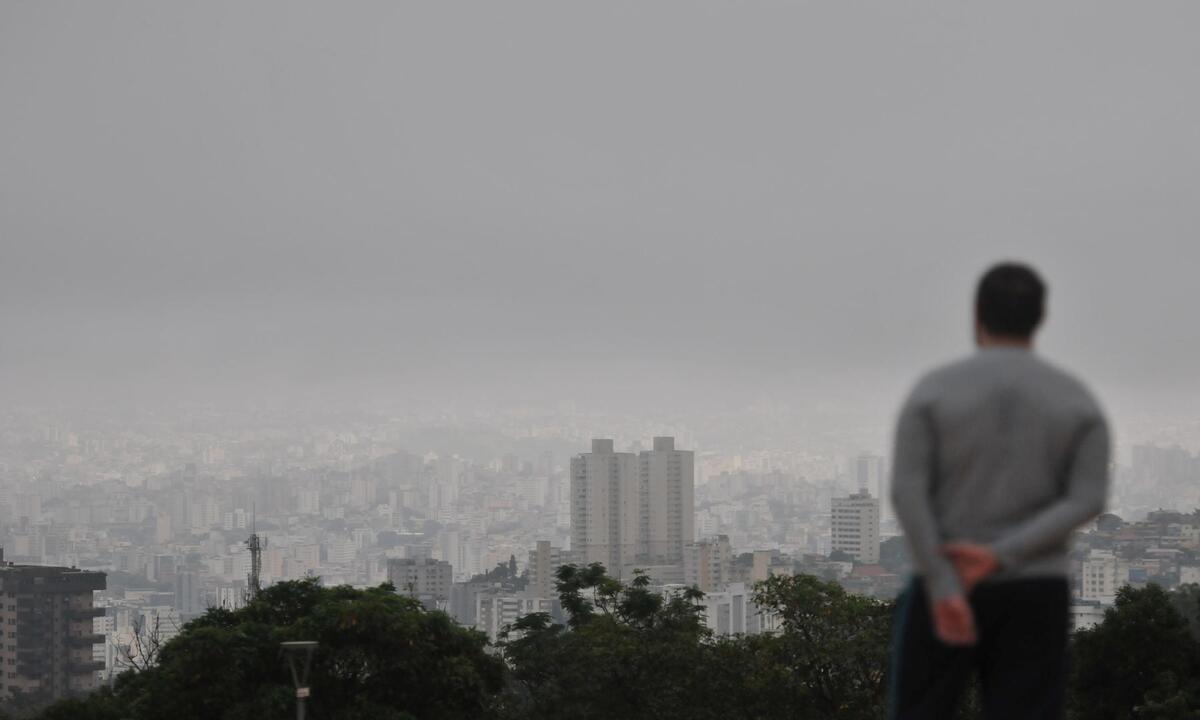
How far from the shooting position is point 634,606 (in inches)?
1310

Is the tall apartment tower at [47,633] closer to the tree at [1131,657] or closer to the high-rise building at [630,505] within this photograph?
the high-rise building at [630,505]

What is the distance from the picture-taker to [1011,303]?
3.75 metres

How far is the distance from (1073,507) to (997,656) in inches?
16.7

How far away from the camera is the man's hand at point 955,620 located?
11.8 feet

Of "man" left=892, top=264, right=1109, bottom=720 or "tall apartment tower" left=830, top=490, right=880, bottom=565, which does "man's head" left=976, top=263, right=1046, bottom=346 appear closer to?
"man" left=892, top=264, right=1109, bottom=720

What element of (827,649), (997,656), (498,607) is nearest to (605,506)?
(498,607)

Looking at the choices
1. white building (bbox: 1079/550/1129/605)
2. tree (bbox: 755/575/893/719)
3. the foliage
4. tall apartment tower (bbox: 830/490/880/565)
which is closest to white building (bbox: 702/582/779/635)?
white building (bbox: 1079/550/1129/605)

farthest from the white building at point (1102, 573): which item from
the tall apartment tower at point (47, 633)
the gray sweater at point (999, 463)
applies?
the gray sweater at point (999, 463)

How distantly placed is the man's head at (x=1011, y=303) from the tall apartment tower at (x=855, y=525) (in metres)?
182

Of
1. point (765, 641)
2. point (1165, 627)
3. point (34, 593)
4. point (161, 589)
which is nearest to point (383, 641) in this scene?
point (765, 641)

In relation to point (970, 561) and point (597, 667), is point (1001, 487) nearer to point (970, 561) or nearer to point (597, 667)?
point (970, 561)

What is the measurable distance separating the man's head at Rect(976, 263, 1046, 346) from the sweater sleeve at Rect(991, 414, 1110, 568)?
27 centimetres

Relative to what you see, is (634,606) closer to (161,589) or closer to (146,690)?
(146,690)

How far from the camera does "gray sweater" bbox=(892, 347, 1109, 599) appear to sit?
3613 millimetres
